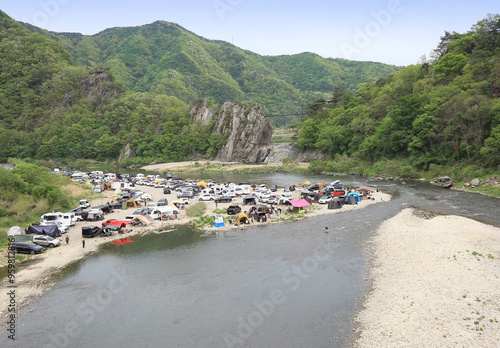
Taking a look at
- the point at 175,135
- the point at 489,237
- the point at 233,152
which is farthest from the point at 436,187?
the point at 175,135

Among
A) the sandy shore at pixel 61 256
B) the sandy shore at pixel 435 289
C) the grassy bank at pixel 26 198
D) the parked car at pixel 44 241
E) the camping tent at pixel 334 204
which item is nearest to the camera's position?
the sandy shore at pixel 435 289

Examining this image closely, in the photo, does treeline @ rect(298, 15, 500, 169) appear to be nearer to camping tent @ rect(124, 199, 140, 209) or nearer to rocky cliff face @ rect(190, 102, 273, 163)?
rocky cliff face @ rect(190, 102, 273, 163)

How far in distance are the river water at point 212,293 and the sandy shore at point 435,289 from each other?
4.64 feet

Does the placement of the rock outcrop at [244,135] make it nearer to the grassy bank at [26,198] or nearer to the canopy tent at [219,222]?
the grassy bank at [26,198]

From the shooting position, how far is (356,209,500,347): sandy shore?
1424 cm

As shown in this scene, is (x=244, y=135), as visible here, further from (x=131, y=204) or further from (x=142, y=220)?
(x=142, y=220)

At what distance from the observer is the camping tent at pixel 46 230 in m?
30.0

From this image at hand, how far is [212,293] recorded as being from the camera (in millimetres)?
19719

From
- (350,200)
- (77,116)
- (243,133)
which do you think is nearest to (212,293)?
(350,200)

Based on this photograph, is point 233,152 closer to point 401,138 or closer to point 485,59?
point 401,138

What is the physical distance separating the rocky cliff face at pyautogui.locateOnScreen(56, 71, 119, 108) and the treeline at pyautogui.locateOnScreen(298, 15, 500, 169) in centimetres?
11716

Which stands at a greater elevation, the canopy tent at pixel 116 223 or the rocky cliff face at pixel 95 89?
the rocky cliff face at pixel 95 89

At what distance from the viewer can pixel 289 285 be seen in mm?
20703

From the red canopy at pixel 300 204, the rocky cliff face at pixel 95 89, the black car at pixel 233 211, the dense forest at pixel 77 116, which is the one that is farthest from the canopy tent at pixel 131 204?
the rocky cliff face at pixel 95 89
